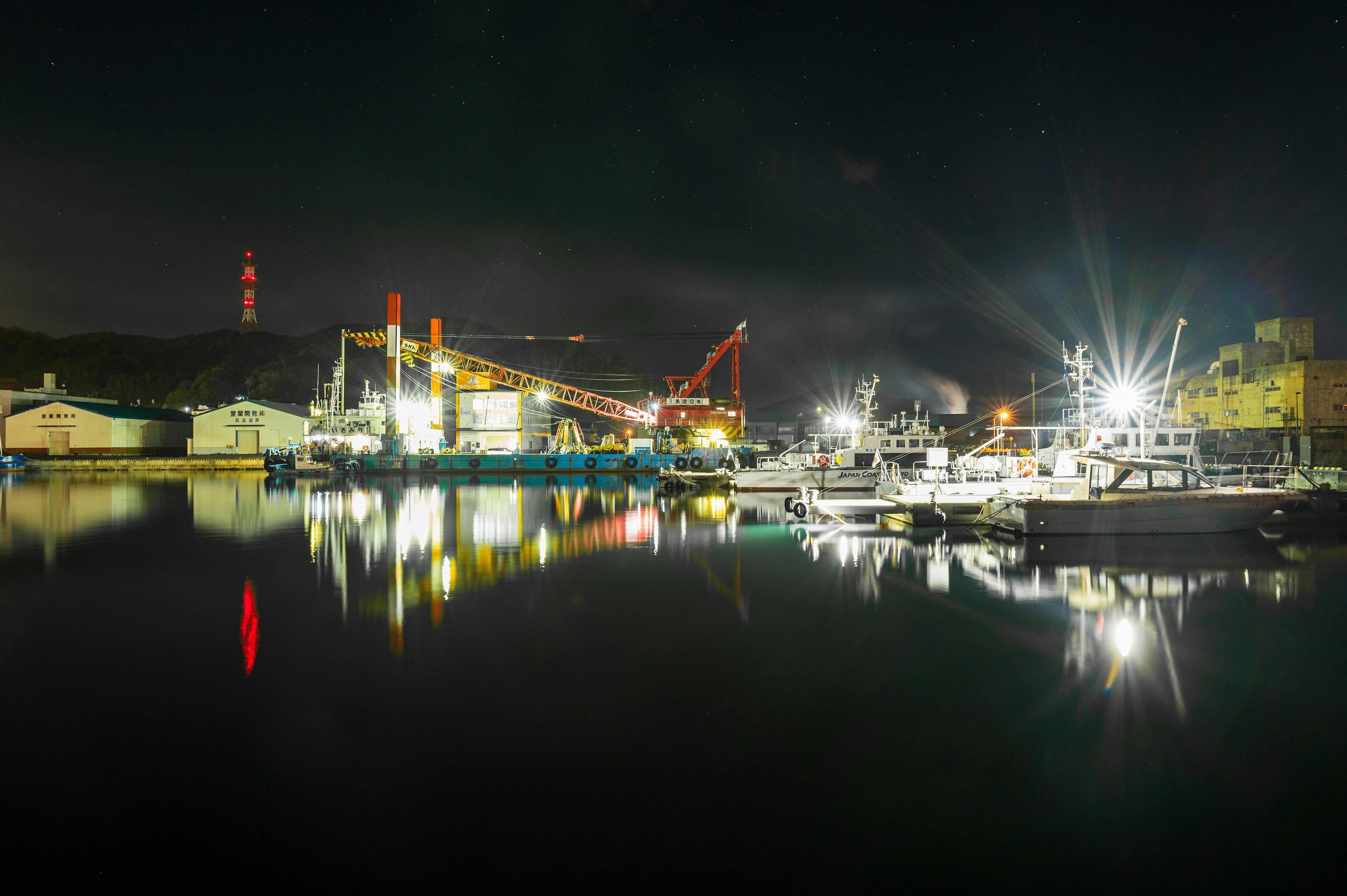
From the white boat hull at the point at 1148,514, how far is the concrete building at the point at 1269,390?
3709cm

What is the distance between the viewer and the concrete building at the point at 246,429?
191 ft

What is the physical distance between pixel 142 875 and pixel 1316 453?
48109mm

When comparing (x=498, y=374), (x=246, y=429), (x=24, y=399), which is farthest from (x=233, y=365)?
(x=498, y=374)

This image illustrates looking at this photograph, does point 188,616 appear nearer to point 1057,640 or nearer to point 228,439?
point 1057,640

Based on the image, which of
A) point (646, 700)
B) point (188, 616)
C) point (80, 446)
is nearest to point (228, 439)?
point (80, 446)

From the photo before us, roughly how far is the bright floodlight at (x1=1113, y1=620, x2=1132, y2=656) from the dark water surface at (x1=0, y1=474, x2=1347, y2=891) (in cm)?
5

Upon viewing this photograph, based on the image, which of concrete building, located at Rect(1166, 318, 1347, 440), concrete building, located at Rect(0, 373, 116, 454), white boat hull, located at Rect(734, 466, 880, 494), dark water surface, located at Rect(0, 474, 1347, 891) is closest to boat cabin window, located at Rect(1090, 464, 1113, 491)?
dark water surface, located at Rect(0, 474, 1347, 891)

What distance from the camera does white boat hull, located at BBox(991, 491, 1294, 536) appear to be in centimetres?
1392

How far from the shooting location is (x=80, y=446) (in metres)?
59.7

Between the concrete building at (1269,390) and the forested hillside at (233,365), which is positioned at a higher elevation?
the forested hillside at (233,365)

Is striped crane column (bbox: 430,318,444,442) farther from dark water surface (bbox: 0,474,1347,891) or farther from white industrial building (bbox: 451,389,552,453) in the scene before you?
dark water surface (bbox: 0,474,1347,891)

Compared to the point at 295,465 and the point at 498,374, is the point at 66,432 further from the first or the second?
the point at 498,374

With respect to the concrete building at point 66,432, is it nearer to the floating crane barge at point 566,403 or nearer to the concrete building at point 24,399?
the concrete building at point 24,399

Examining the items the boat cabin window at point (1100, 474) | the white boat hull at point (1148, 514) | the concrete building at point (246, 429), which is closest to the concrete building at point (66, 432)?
the concrete building at point (246, 429)
